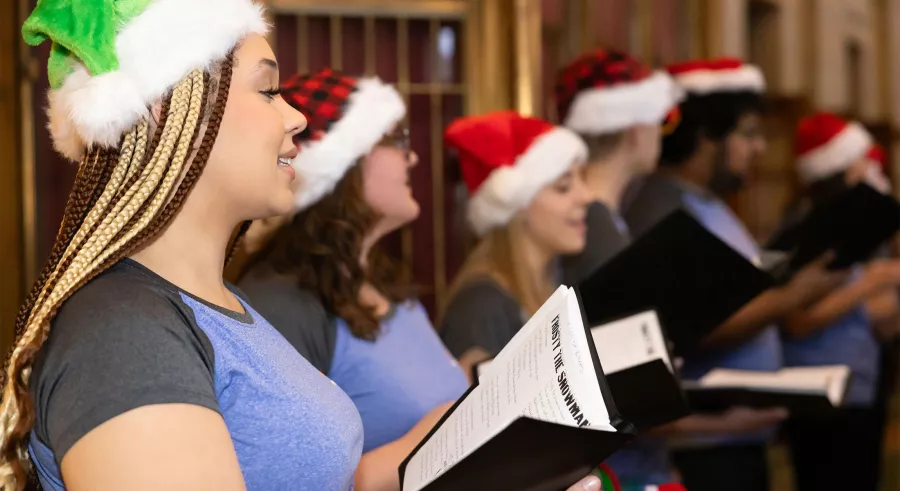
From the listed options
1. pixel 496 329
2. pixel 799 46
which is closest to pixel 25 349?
pixel 496 329

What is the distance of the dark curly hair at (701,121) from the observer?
125 inches

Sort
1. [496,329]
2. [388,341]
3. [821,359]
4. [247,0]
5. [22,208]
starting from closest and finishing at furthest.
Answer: [247,0] → [388,341] → [496,329] → [22,208] → [821,359]

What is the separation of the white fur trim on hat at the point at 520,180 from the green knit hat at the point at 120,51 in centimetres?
132

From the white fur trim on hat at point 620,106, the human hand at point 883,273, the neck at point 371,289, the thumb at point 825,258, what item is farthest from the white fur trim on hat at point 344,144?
the human hand at point 883,273

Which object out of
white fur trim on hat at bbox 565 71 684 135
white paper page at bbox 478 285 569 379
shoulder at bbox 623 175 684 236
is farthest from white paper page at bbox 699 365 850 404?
white paper page at bbox 478 285 569 379

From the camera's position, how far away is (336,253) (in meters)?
1.78

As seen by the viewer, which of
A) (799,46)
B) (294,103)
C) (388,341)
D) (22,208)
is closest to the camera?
(388,341)

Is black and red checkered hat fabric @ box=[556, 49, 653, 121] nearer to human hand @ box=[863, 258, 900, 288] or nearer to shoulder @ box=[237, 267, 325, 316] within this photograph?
human hand @ box=[863, 258, 900, 288]

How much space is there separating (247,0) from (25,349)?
0.49 m

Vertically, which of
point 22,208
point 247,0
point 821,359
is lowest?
point 821,359

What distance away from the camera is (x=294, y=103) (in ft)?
6.05

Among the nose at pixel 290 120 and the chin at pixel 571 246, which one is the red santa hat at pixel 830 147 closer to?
the chin at pixel 571 246

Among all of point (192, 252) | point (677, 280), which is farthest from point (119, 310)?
point (677, 280)

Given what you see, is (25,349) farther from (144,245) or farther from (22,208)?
(22,208)
